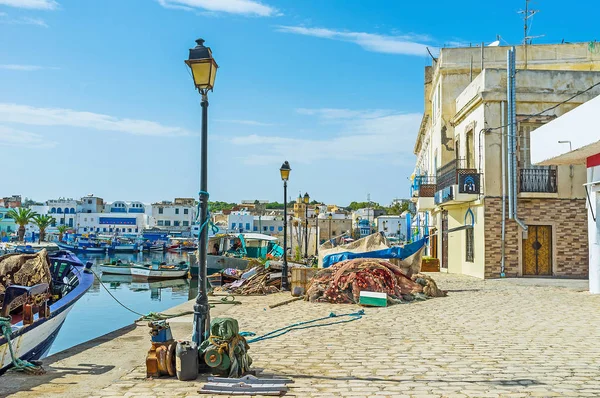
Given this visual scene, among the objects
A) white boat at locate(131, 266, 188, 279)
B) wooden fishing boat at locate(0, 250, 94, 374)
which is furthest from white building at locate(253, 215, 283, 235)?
wooden fishing boat at locate(0, 250, 94, 374)

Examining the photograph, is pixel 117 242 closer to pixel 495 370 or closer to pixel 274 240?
pixel 274 240

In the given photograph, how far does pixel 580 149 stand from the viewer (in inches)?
571

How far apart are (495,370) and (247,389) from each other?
3.10 metres

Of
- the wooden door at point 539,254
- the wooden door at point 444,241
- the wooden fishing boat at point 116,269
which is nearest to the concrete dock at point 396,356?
the wooden door at point 539,254

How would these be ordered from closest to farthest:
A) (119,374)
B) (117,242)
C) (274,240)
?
1. (119,374)
2. (274,240)
3. (117,242)

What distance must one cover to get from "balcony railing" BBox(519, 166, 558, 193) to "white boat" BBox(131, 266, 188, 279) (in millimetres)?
26783

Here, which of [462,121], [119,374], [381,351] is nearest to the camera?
[119,374]

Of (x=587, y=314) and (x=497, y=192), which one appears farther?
(x=497, y=192)

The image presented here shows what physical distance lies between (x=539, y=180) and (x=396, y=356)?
54.8ft

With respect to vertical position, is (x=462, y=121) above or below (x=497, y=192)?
above

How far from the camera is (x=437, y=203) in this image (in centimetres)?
2611

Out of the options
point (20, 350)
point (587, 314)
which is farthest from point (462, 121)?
point (20, 350)

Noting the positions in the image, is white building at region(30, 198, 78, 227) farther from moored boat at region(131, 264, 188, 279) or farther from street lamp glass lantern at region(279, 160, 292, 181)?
street lamp glass lantern at region(279, 160, 292, 181)

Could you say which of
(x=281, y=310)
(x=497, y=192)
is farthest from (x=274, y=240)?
(x=281, y=310)
